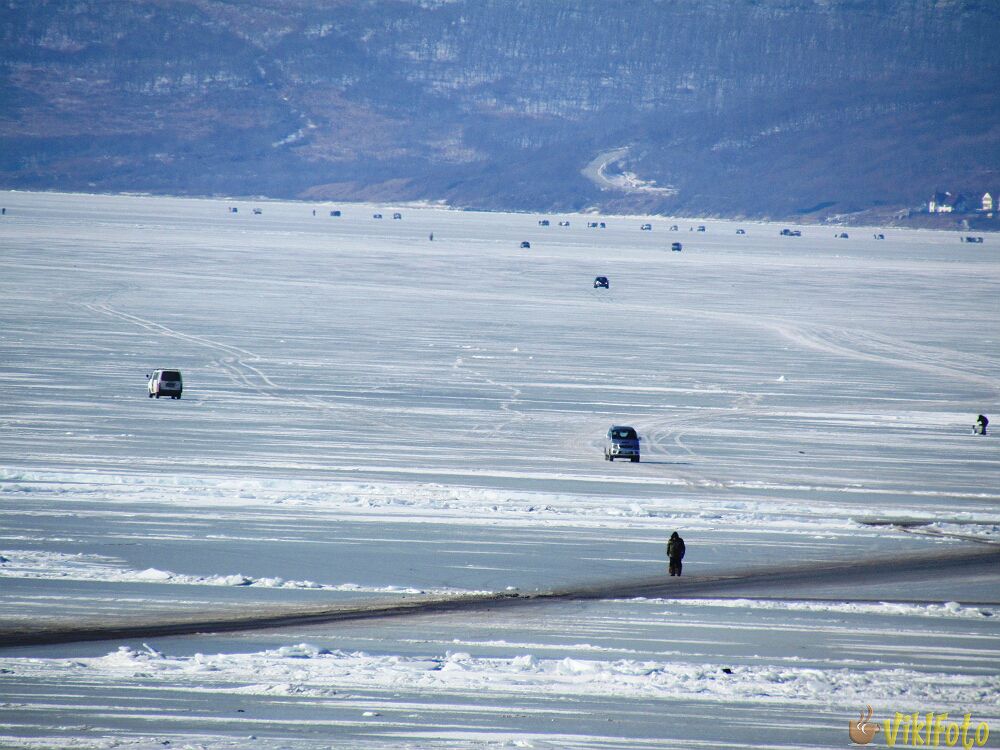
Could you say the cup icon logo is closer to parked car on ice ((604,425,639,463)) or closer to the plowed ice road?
the plowed ice road

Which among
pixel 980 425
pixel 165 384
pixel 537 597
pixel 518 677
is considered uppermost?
pixel 165 384

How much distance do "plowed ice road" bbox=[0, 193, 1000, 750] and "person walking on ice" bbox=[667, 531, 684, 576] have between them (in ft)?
1.76

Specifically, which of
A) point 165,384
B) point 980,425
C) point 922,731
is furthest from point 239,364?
point 922,731

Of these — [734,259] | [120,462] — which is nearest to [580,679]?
[120,462]

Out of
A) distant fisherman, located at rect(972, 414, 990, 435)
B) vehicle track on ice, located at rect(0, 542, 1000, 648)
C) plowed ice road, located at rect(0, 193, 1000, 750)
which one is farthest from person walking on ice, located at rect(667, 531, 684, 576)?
distant fisherman, located at rect(972, 414, 990, 435)

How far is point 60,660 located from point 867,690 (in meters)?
11.1

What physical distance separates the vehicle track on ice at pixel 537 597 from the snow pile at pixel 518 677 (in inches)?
53.8

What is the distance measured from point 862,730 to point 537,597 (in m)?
7.70

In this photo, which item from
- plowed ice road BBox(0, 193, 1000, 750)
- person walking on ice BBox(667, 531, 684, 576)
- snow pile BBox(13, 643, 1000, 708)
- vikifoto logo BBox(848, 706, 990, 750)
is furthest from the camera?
person walking on ice BBox(667, 531, 684, 576)

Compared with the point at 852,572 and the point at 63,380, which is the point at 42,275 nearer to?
→ the point at 63,380

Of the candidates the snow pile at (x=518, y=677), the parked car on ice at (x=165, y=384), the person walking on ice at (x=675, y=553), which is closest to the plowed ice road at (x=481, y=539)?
the snow pile at (x=518, y=677)

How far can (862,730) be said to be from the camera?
18469mm

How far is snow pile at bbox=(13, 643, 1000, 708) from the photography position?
1967 centimetres

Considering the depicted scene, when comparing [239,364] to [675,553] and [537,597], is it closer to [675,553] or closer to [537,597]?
[675,553]
